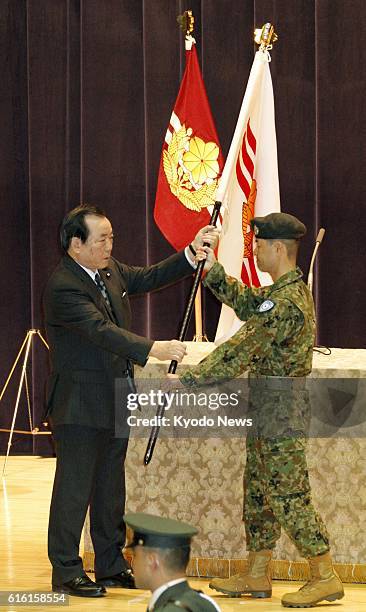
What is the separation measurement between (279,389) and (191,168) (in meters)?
2.82

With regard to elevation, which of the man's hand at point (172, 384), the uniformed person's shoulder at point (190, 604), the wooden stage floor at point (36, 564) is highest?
the man's hand at point (172, 384)

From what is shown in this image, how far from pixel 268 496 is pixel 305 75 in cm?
360

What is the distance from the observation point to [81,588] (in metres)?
4.18

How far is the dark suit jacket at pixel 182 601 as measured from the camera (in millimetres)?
2166

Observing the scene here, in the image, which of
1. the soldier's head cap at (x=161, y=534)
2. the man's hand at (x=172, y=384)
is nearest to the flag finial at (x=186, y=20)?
the man's hand at (x=172, y=384)

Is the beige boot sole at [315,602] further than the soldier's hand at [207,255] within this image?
No

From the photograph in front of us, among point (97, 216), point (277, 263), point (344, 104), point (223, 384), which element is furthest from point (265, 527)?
point (344, 104)

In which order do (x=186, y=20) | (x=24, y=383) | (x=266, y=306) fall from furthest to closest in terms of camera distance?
1. (x=24, y=383)
2. (x=186, y=20)
3. (x=266, y=306)

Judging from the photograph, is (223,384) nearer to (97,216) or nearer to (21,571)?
(97,216)

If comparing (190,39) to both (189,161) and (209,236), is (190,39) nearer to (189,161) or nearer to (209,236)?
(189,161)

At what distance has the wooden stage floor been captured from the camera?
4.08m

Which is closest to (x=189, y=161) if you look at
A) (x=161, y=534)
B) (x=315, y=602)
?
(x=315, y=602)

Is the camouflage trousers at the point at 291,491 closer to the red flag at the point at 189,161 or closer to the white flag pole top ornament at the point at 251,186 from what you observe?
the white flag pole top ornament at the point at 251,186

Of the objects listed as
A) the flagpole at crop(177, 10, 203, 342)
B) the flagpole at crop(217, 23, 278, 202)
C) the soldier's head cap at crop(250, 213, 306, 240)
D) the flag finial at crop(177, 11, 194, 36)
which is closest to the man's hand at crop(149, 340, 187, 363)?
the soldier's head cap at crop(250, 213, 306, 240)
